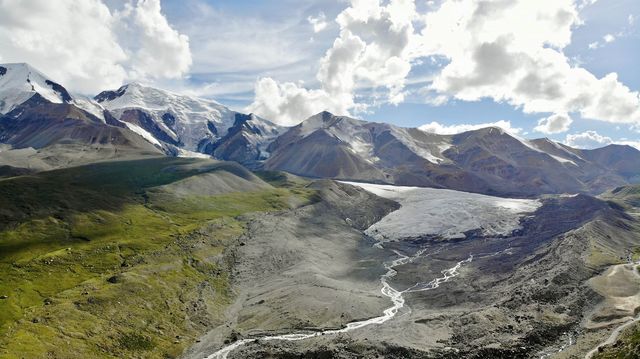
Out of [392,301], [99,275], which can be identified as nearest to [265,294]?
[392,301]

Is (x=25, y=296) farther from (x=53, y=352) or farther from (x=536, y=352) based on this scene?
(x=536, y=352)

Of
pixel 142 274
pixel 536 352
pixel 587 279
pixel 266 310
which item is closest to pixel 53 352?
pixel 142 274

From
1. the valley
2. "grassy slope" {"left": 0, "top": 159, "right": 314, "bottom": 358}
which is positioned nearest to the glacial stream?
the valley

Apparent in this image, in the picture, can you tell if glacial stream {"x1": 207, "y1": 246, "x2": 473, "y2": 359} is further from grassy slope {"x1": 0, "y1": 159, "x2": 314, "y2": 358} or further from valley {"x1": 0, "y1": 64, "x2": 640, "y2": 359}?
grassy slope {"x1": 0, "y1": 159, "x2": 314, "y2": 358}

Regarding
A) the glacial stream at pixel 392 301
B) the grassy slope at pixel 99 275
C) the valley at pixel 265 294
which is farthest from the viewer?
the glacial stream at pixel 392 301

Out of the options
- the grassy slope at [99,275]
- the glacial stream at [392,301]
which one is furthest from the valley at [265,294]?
the glacial stream at [392,301]

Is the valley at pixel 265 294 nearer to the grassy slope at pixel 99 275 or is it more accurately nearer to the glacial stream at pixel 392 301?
the grassy slope at pixel 99 275

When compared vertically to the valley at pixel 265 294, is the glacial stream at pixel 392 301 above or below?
below

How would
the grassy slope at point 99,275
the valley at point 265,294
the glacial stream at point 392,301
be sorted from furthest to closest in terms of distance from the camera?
the glacial stream at point 392,301 < the valley at point 265,294 < the grassy slope at point 99,275
